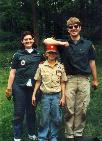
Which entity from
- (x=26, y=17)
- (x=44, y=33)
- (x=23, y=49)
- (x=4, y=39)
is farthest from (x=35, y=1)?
(x=23, y=49)

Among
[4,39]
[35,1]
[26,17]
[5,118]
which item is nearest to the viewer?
[5,118]

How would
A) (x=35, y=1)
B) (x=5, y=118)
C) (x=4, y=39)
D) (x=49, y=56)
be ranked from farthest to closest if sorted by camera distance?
1. (x=4, y=39)
2. (x=35, y=1)
3. (x=5, y=118)
4. (x=49, y=56)

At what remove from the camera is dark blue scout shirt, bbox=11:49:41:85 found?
7.82 m

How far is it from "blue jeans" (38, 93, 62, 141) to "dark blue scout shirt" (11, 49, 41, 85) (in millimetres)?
492

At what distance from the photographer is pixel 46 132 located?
25.4 feet

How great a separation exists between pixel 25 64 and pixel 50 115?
3.28ft

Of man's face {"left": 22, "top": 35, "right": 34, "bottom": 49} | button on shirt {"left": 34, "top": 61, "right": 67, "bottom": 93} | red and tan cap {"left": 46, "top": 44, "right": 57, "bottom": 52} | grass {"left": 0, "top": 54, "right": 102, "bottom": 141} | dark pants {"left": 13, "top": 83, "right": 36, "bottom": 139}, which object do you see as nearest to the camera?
red and tan cap {"left": 46, "top": 44, "right": 57, "bottom": 52}

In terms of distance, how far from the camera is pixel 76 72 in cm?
768

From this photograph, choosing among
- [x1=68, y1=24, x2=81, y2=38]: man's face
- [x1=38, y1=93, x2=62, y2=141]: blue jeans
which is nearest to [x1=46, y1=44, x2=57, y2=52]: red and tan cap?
[x1=68, y1=24, x2=81, y2=38]: man's face

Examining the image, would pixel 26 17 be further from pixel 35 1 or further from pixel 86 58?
pixel 86 58

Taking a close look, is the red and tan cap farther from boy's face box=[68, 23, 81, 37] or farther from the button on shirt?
boy's face box=[68, 23, 81, 37]

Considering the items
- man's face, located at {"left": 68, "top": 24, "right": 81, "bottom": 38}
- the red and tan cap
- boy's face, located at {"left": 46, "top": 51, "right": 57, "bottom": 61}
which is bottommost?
boy's face, located at {"left": 46, "top": 51, "right": 57, "bottom": 61}

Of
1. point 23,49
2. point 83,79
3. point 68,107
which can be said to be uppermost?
point 23,49

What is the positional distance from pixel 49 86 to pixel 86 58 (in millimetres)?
811
